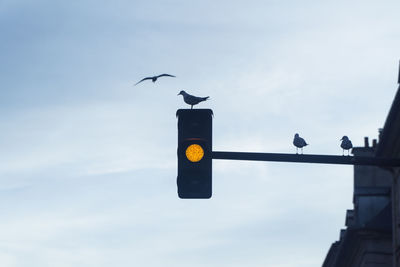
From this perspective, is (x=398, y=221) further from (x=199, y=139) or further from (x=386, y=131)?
(x=199, y=139)

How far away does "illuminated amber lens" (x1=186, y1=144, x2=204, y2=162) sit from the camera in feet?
41.9

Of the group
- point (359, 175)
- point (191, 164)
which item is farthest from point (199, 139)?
point (359, 175)

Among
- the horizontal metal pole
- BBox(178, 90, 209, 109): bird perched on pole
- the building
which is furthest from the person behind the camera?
the building

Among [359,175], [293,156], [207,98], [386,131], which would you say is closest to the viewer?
[293,156]

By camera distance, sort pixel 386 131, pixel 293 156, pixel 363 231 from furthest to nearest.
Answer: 1. pixel 363 231
2. pixel 386 131
3. pixel 293 156

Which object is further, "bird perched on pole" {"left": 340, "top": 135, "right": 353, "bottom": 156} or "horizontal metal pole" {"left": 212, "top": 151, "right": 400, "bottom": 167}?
"bird perched on pole" {"left": 340, "top": 135, "right": 353, "bottom": 156}

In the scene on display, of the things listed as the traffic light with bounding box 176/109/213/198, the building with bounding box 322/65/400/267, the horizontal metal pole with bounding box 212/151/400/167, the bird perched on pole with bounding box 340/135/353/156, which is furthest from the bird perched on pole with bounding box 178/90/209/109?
the building with bounding box 322/65/400/267

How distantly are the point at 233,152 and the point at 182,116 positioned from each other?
A: 2.65 ft

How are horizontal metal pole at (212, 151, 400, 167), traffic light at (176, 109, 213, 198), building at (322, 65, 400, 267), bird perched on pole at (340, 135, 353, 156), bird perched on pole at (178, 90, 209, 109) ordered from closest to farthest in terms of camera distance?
horizontal metal pole at (212, 151, 400, 167) < traffic light at (176, 109, 213, 198) < bird perched on pole at (178, 90, 209, 109) < bird perched on pole at (340, 135, 353, 156) < building at (322, 65, 400, 267)

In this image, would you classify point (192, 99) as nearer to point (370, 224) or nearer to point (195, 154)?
point (195, 154)

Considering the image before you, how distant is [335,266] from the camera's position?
2302 inches

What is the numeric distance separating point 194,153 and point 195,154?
0.02 meters

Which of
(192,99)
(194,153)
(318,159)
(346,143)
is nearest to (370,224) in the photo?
(346,143)

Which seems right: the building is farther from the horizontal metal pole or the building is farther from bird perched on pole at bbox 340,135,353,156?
the horizontal metal pole
